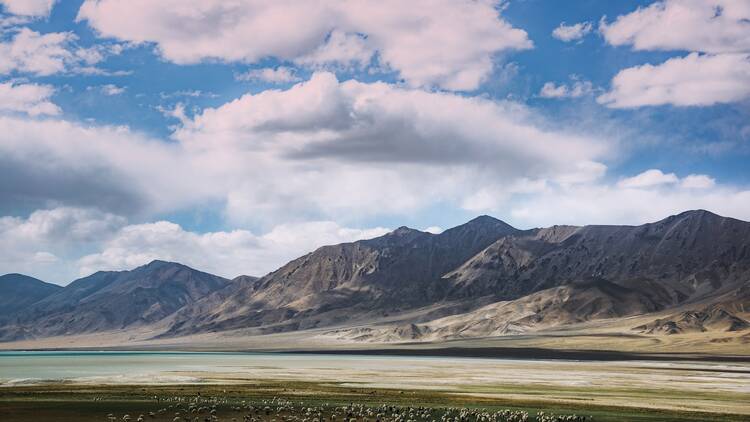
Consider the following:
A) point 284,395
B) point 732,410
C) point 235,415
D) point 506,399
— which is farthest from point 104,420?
point 732,410

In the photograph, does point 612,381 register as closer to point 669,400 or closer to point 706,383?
point 706,383

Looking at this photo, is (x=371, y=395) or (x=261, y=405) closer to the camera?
(x=261, y=405)

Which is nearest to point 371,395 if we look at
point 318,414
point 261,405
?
point 261,405

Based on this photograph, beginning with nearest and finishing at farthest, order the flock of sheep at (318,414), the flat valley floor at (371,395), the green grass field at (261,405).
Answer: the flock of sheep at (318,414), the green grass field at (261,405), the flat valley floor at (371,395)

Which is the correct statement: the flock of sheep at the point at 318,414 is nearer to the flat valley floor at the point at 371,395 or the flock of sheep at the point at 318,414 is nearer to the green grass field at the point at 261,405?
the green grass field at the point at 261,405

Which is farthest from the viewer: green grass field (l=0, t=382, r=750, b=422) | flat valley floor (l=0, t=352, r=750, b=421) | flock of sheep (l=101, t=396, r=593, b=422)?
flat valley floor (l=0, t=352, r=750, b=421)

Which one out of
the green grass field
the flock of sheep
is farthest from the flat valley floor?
the flock of sheep

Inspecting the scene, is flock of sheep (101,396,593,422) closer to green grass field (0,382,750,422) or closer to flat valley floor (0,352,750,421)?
green grass field (0,382,750,422)

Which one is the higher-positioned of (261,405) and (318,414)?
(261,405)

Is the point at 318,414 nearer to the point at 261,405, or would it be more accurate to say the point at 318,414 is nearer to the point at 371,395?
the point at 261,405

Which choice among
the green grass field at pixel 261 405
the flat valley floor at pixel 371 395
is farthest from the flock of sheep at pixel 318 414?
the flat valley floor at pixel 371 395

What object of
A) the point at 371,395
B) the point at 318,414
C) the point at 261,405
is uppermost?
the point at 261,405

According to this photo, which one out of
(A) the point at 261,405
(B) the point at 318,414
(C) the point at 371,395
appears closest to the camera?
(B) the point at 318,414

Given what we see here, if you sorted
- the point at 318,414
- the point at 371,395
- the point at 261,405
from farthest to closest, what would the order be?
the point at 371,395, the point at 261,405, the point at 318,414
